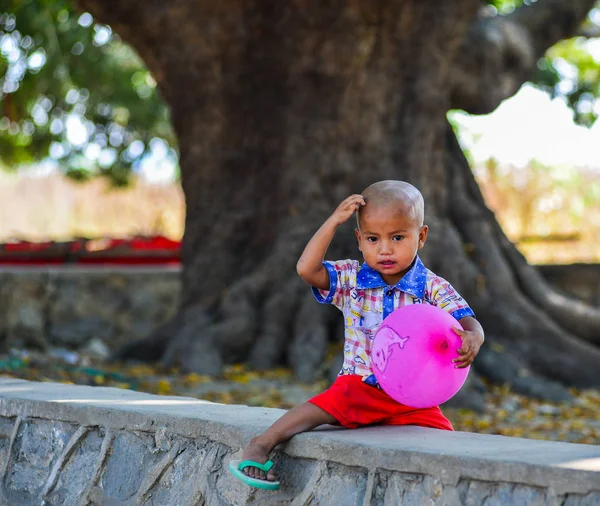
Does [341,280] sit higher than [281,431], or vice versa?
[341,280]

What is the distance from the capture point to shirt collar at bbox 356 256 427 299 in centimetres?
305

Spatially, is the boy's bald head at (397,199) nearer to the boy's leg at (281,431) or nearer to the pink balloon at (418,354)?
the pink balloon at (418,354)

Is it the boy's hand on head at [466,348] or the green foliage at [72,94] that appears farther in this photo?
the green foliage at [72,94]

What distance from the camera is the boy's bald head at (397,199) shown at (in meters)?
2.94

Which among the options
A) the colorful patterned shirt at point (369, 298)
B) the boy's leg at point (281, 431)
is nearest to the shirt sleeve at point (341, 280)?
the colorful patterned shirt at point (369, 298)

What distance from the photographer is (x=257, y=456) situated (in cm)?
272

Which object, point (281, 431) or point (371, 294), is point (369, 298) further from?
point (281, 431)

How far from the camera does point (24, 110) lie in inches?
422

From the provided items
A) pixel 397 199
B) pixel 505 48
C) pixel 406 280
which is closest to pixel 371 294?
pixel 406 280

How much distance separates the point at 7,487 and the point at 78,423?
0.45 metres

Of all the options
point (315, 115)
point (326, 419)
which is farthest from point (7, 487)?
point (315, 115)

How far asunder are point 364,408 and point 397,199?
2.22ft

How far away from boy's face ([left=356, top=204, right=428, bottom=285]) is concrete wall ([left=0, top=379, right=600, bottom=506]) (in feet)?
1.75

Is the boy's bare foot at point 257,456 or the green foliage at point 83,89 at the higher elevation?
the green foliage at point 83,89
